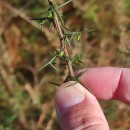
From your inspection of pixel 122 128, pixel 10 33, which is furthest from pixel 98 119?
pixel 10 33

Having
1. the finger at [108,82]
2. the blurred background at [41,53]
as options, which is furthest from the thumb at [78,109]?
the blurred background at [41,53]

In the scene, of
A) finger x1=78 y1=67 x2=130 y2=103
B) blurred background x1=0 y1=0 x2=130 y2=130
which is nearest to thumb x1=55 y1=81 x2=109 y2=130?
finger x1=78 y1=67 x2=130 y2=103

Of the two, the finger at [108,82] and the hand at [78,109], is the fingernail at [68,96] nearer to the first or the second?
the hand at [78,109]

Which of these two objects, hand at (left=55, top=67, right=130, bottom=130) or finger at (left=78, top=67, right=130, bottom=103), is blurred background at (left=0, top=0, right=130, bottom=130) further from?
hand at (left=55, top=67, right=130, bottom=130)

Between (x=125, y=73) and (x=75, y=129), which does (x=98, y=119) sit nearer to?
(x=75, y=129)

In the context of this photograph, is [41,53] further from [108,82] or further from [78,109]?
[78,109]

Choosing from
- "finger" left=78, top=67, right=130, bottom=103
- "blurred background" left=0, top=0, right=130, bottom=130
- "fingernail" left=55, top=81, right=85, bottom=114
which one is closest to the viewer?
"fingernail" left=55, top=81, right=85, bottom=114
